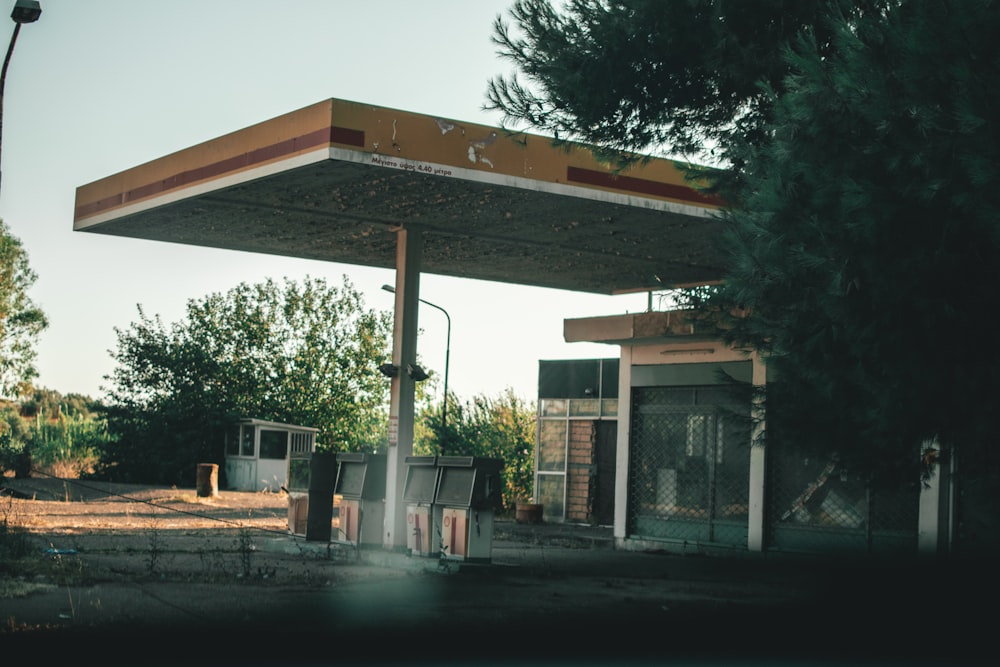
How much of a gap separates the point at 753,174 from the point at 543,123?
308 centimetres

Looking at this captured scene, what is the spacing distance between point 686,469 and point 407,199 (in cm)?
627

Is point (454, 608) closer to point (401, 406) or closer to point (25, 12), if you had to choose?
point (401, 406)

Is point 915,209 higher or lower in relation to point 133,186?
lower

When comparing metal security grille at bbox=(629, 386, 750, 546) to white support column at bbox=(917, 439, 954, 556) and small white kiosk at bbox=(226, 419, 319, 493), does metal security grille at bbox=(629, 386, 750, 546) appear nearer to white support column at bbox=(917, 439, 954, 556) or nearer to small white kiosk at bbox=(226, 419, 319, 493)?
white support column at bbox=(917, 439, 954, 556)

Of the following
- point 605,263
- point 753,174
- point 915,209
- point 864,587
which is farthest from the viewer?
point 605,263

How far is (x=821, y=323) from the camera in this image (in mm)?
9016

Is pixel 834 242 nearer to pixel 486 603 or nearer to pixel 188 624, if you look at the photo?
pixel 486 603

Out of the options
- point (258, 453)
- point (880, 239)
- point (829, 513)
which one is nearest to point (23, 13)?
point (880, 239)

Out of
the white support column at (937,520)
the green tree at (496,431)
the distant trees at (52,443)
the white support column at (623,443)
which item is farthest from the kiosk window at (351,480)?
the distant trees at (52,443)

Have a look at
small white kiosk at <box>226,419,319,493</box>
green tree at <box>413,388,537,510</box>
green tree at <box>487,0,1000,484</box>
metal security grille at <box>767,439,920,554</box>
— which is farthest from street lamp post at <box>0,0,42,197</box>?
small white kiosk at <box>226,419,319,493</box>

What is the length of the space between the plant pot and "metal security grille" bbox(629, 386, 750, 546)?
797 cm

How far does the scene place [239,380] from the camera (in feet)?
151

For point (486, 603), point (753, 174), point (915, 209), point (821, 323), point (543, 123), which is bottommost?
point (486, 603)

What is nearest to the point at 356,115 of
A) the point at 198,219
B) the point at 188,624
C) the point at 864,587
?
the point at 198,219
